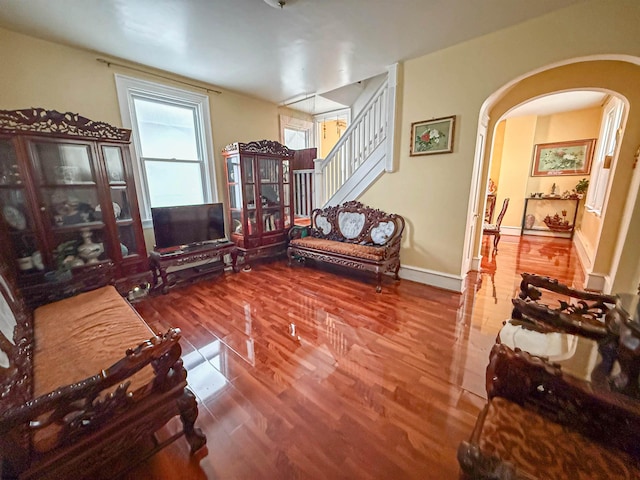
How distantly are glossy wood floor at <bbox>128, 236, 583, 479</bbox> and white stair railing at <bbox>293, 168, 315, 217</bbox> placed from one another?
2.18 metres

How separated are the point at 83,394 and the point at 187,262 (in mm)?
2446

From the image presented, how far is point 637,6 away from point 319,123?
4.50 meters

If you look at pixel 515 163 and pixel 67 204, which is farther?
pixel 515 163

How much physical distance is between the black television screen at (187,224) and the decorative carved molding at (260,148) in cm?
85

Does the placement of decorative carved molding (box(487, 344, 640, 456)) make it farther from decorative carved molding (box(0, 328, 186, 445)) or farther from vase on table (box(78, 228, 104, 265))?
vase on table (box(78, 228, 104, 265))

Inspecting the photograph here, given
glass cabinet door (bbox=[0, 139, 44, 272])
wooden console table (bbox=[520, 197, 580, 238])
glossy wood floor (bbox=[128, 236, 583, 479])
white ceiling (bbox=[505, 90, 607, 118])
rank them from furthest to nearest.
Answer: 1. wooden console table (bbox=[520, 197, 580, 238])
2. white ceiling (bbox=[505, 90, 607, 118])
3. glass cabinet door (bbox=[0, 139, 44, 272])
4. glossy wood floor (bbox=[128, 236, 583, 479])

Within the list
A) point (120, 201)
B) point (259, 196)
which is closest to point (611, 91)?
point (259, 196)

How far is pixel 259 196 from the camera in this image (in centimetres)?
391

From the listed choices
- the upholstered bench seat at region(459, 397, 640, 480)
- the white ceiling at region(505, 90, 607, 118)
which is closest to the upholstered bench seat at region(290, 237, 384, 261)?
the upholstered bench seat at region(459, 397, 640, 480)

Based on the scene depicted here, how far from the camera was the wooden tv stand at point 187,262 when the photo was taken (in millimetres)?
3068

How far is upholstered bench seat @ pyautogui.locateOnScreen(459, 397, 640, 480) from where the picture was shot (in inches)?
30.0

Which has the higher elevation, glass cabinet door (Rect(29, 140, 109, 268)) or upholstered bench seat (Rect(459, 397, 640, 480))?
glass cabinet door (Rect(29, 140, 109, 268))

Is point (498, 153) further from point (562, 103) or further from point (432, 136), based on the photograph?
point (432, 136)

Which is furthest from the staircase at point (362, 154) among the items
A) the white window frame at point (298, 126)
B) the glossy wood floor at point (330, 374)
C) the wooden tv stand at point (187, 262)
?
the wooden tv stand at point (187, 262)
